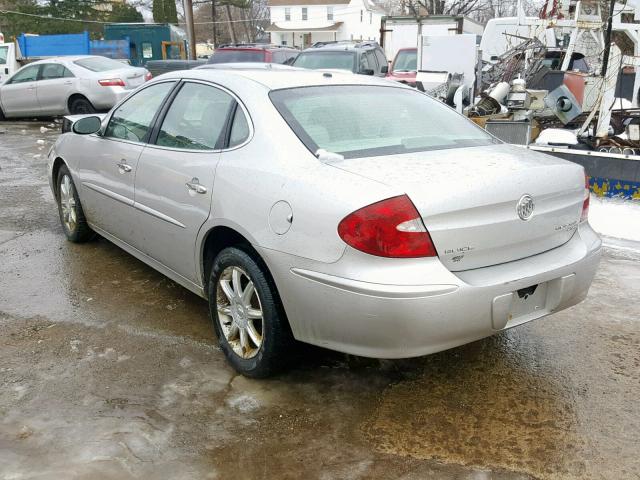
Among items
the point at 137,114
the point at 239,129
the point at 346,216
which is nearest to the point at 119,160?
the point at 137,114

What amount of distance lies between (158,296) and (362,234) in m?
2.31

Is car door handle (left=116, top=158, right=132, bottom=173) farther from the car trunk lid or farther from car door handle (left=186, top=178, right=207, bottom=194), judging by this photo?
the car trunk lid

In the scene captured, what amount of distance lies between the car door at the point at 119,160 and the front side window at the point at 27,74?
34.9ft

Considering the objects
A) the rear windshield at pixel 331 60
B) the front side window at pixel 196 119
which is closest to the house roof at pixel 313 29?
the rear windshield at pixel 331 60

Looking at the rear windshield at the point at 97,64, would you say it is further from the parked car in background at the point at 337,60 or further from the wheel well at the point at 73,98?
the parked car in background at the point at 337,60

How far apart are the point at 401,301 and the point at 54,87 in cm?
1313

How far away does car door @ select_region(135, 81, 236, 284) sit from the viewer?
3.36 meters

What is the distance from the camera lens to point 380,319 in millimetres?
2545

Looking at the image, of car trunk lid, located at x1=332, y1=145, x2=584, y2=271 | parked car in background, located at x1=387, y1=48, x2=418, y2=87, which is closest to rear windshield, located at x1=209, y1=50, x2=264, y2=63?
parked car in background, located at x1=387, y1=48, x2=418, y2=87

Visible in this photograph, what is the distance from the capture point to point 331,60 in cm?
1266

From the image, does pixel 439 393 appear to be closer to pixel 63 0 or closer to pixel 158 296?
pixel 158 296

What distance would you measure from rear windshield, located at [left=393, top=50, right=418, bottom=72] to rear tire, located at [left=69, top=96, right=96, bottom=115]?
7.18 metres

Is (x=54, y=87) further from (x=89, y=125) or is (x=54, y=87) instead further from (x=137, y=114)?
(x=137, y=114)

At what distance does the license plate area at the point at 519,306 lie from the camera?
106 inches
